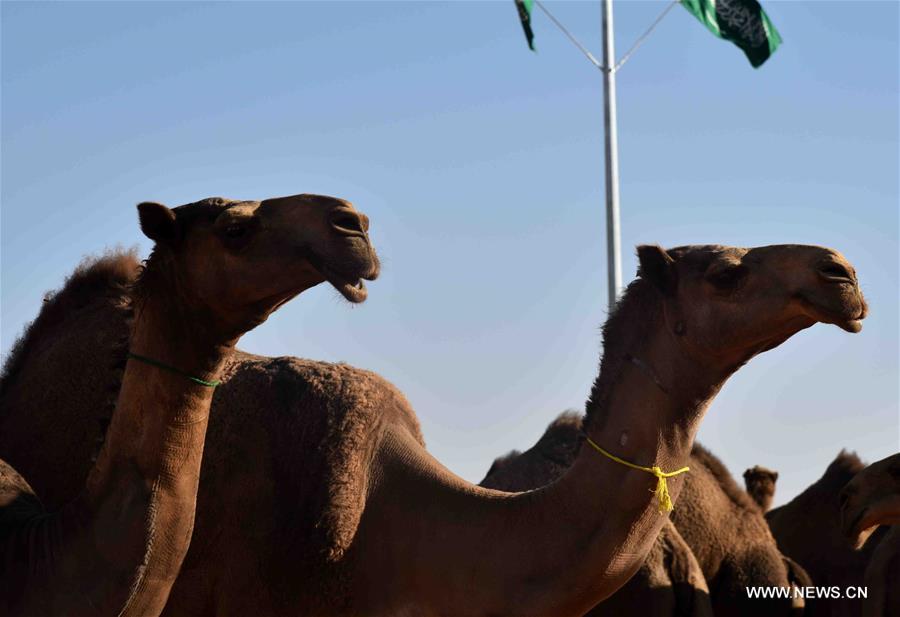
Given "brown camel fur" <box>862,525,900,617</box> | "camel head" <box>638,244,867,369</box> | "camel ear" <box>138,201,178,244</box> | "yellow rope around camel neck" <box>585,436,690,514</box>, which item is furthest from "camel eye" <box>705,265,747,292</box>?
"brown camel fur" <box>862,525,900,617</box>

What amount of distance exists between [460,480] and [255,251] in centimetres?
226

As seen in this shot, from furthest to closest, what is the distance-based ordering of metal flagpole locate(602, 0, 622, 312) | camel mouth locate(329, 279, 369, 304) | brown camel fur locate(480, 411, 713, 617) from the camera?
metal flagpole locate(602, 0, 622, 312)
brown camel fur locate(480, 411, 713, 617)
camel mouth locate(329, 279, 369, 304)

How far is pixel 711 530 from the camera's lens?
30.5 ft

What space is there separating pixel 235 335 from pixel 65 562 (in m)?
0.91

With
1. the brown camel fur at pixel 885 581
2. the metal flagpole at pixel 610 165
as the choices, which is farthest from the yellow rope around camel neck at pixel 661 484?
the metal flagpole at pixel 610 165

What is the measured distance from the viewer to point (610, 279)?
14242 millimetres

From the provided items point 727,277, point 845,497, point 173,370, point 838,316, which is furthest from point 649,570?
point 173,370

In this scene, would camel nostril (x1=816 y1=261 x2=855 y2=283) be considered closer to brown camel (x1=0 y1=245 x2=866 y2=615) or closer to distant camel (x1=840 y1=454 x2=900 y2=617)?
brown camel (x1=0 y1=245 x2=866 y2=615)

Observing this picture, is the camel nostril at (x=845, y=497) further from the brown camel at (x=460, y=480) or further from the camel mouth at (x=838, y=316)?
the camel mouth at (x=838, y=316)

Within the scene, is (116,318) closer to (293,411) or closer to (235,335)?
(293,411)

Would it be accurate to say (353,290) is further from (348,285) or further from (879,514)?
(879,514)

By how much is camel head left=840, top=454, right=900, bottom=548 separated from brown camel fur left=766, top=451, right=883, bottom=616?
2.38 meters

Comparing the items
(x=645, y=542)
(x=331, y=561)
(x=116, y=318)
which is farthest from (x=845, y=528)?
(x=116, y=318)

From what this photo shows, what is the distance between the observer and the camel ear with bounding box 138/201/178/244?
4.73 metres
